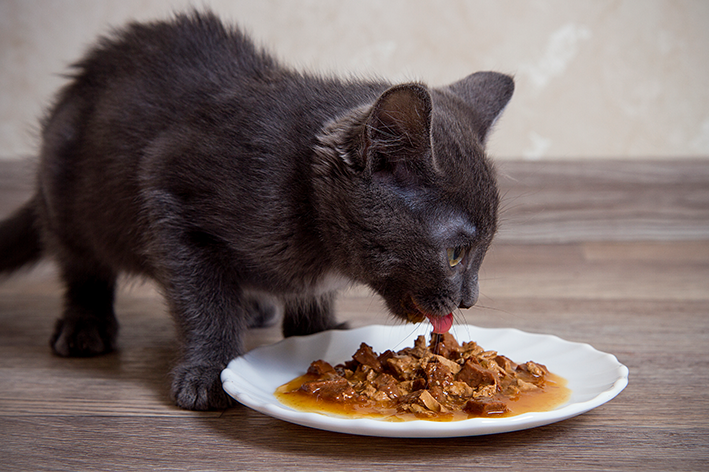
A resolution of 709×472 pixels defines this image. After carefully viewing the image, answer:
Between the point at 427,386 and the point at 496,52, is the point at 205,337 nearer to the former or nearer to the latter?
the point at 427,386

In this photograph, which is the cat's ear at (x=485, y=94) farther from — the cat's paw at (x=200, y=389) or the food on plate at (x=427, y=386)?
the cat's paw at (x=200, y=389)

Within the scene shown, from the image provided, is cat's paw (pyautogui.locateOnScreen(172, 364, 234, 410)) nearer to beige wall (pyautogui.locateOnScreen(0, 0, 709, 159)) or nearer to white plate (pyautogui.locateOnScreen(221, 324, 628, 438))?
white plate (pyautogui.locateOnScreen(221, 324, 628, 438))

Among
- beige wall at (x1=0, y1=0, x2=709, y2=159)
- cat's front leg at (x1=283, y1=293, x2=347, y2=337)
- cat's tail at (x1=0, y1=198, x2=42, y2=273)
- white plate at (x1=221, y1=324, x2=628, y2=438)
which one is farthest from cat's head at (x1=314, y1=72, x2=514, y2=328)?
beige wall at (x1=0, y1=0, x2=709, y2=159)

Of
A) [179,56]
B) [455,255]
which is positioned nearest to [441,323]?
[455,255]

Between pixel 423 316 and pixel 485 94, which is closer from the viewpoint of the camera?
pixel 423 316

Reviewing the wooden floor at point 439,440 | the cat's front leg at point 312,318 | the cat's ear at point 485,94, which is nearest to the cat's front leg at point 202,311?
the wooden floor at point 439,440

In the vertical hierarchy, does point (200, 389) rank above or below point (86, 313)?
above

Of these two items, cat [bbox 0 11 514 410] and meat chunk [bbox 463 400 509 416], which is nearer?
meat chunk [bbox 463 400 509 416]

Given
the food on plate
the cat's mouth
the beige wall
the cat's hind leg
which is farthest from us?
the beige wall
